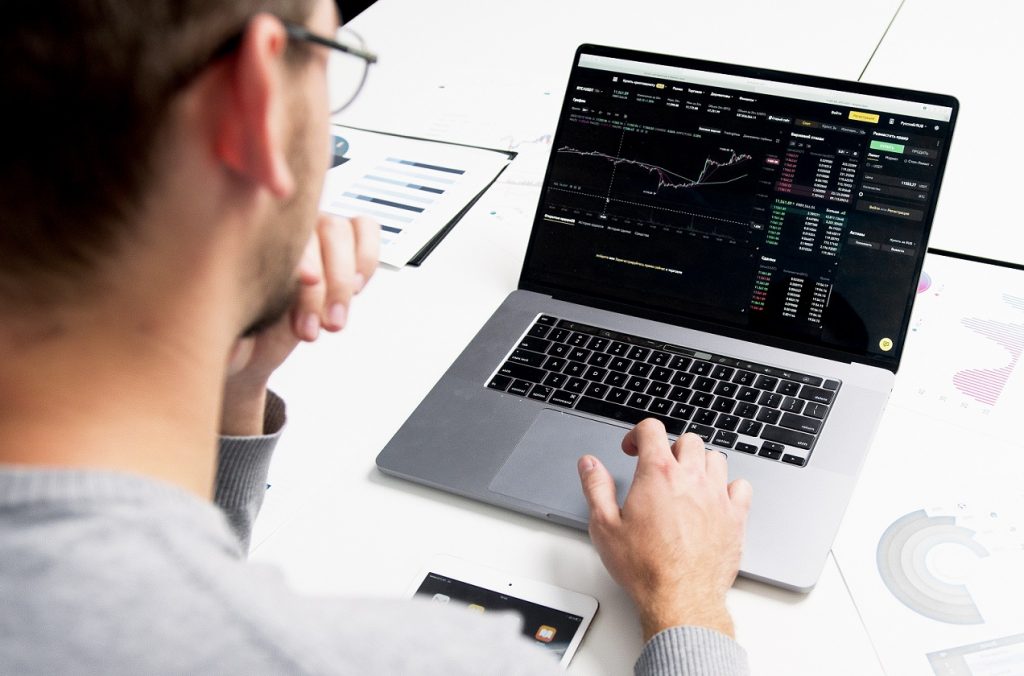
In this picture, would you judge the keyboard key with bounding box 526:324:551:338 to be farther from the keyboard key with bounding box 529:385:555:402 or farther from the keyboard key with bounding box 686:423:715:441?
the keyboard key with bounding box 686:423:715:441

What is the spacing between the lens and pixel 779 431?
1040 millimetres

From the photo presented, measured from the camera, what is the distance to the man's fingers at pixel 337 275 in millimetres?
962

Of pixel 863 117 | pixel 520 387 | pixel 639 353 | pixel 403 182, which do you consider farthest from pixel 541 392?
pixel 403 182

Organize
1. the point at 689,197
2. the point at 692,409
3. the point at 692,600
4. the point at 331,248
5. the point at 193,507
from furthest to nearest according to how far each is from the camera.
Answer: the point at 689,197, the point at 692,409, the point at 331,248, the point at 692,600, the point at 193,507

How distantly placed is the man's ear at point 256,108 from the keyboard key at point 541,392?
588 millimetres

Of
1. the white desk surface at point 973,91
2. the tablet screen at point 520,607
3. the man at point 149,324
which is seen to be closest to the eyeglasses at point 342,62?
the man at point 149,324

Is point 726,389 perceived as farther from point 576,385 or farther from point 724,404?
point 576,385

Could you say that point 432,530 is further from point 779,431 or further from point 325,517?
point 779,431

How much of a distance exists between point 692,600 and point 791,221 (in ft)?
1.68

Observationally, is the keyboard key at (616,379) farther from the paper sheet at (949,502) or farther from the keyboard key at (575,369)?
the paper sheet at (949,502)

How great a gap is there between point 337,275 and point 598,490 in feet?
1.08

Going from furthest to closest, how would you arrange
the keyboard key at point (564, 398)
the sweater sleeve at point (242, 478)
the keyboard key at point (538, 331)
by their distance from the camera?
the keyboard key at point (538, 331) → the keyboard key at point (564, 398) → the sweater sleeve at point (242, 478)

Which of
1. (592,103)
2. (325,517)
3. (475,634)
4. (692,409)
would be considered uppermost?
(592,103)

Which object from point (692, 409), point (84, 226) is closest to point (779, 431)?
point (692, 409)
